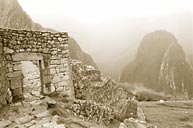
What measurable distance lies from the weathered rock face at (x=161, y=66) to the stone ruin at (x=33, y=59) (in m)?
39.0

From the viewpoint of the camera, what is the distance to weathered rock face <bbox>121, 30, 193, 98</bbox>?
156 feet

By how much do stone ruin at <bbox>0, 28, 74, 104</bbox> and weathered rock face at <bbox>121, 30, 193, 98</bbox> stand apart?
38959 millimetres

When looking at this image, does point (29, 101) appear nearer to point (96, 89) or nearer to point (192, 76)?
point (96, 89)

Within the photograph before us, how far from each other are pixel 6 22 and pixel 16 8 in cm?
379

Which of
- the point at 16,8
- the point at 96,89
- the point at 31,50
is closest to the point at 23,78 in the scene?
the point at 31,50

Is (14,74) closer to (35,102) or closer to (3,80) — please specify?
(3,80)

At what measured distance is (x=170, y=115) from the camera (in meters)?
8.07

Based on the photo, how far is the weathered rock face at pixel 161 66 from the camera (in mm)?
47625

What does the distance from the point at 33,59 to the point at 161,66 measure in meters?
48.6

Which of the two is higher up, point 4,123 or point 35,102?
point 35,102

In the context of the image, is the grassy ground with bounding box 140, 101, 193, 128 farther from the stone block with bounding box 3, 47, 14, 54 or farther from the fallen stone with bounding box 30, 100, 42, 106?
the stone block with bounding box 3, 47, 14, 54

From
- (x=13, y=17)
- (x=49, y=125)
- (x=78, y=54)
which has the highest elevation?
(x=13, y=17)

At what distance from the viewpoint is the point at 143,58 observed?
181 feet

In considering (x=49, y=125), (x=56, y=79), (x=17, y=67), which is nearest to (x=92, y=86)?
(x=56, y=79)
